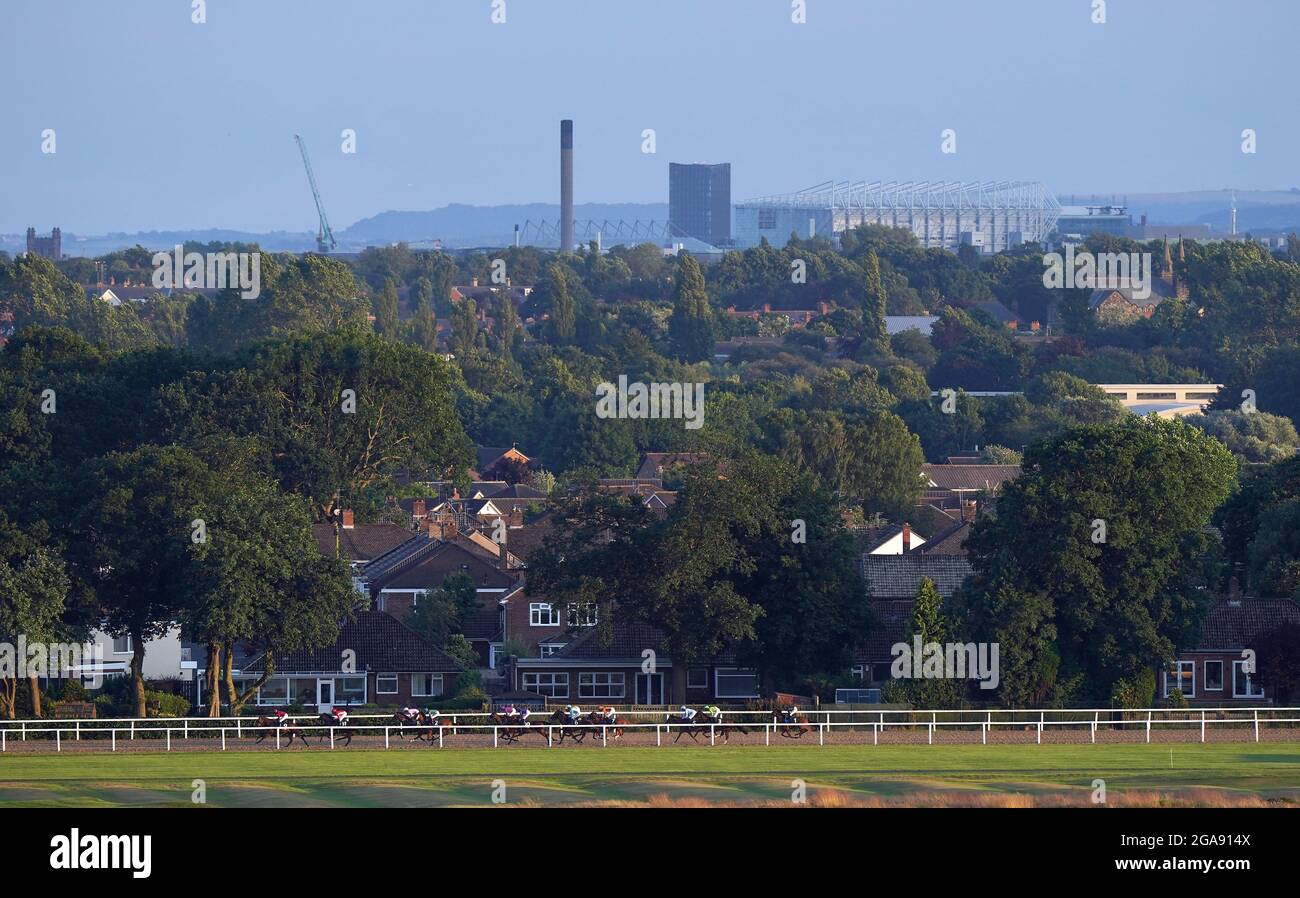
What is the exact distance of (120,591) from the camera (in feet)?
217

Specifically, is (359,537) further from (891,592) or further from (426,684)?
(891,592)

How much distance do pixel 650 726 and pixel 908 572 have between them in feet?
70.5

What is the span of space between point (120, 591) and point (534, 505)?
154ft

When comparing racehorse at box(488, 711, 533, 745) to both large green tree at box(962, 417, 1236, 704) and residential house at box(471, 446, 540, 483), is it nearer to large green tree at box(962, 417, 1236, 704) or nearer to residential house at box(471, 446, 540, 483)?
large green tree at box(962, 417, 1236, 704)

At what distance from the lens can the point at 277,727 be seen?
54.2 metres

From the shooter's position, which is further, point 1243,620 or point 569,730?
point 1243,620

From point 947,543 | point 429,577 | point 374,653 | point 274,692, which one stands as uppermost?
point 947,543

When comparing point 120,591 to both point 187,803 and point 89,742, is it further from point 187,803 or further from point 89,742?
point 187,803

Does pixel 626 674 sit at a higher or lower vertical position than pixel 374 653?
lower

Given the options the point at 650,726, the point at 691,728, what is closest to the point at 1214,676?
the point at 691,728

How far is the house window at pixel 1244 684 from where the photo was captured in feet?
217

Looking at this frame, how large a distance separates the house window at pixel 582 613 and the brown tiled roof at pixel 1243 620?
16052 mm

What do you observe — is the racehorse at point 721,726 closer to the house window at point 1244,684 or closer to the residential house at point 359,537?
the house window at point 1244,684

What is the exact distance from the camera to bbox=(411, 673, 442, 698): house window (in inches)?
2735
